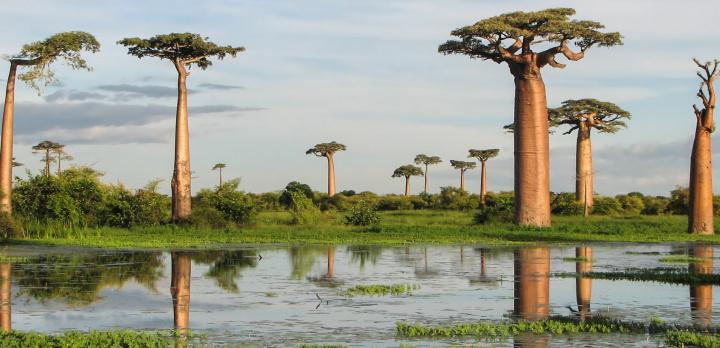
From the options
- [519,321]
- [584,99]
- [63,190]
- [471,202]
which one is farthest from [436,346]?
[471,202]

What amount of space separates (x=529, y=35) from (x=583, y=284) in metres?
16.0

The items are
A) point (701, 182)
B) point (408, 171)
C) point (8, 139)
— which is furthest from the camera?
point (408, 171)

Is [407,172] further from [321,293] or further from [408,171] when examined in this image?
[321,293]

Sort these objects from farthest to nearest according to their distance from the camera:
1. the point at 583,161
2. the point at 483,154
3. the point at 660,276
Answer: the point at 483,154
the point at 583,161
the point at 660,276

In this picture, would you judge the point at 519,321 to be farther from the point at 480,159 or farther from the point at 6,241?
the point at 480,159

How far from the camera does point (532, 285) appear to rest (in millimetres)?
13578

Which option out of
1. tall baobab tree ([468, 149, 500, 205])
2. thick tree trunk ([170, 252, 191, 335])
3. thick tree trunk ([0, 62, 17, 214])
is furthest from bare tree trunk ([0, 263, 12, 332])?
tall baobab tree ([468, 149, 500, 205])

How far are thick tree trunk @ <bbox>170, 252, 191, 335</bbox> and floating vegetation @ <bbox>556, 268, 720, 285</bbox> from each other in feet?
17.9

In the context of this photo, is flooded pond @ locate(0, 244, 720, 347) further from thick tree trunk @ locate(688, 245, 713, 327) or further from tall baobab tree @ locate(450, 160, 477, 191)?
tall baobab tree @ locate(450, 160, 477, 191)

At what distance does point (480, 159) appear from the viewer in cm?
5956

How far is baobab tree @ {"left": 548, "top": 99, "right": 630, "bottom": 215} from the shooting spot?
45.2 metres

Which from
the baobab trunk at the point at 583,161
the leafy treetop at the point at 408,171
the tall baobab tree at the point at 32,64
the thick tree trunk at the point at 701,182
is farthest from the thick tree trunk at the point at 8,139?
the leafy treetop at the point at 408,171

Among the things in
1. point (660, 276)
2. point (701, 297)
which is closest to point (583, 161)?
point (660, 276)

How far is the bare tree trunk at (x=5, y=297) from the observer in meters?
9.84
